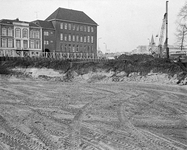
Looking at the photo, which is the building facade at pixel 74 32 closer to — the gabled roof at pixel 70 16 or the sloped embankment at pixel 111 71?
the gabled roof at pixel 70 16

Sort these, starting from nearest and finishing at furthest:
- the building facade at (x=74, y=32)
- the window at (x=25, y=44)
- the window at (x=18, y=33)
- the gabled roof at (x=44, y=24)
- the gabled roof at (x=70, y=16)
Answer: the window at (x=18, y=33), the window at (x=25, y=44), the gabled roof at (x=44, y=24), the building facade at (x=74, y=32), the gabled roof at (x=70, y=16)

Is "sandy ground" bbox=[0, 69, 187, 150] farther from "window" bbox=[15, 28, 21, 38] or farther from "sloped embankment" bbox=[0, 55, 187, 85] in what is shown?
"window" bbox=[15, 28, 21, 38]

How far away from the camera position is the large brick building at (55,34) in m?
79.1

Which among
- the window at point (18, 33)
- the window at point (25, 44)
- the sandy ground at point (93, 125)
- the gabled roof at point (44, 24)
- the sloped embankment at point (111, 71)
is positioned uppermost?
the gabled roof at point (44, 24)

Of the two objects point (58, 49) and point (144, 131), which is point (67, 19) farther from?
point (144, 131)

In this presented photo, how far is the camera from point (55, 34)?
91062 millimetres

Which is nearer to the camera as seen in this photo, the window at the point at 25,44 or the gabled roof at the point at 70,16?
the window at the point at 25,44

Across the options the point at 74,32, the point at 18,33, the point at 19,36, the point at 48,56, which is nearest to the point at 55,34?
the point at 74,32

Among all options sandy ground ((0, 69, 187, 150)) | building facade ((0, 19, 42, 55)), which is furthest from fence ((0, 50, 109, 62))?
sandy ground ((0, 69, 187, 150))

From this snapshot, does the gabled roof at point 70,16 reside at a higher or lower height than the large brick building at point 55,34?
higher

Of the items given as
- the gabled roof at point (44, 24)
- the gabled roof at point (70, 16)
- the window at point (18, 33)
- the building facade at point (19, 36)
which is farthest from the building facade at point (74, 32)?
the window at point (18, 33)

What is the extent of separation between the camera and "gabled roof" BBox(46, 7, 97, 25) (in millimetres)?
94069

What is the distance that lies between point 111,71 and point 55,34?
6325 cm

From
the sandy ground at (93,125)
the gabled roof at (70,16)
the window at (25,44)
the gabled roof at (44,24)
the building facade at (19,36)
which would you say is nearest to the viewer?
the sandy ground at (93,125)
